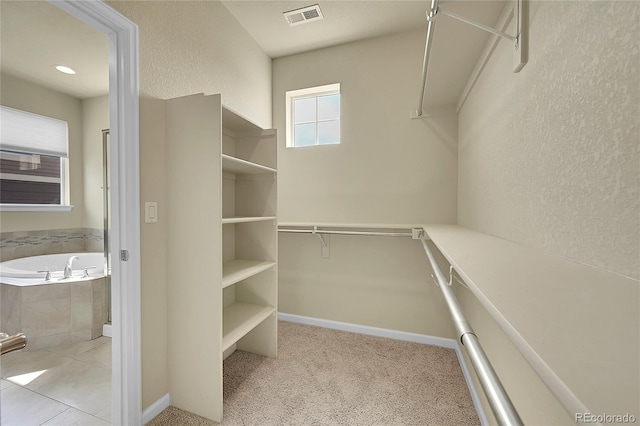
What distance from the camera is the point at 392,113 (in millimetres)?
2348

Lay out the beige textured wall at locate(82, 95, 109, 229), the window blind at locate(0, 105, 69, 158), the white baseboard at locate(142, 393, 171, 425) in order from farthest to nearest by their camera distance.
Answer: the beige textured wall at locate(82, 95, 109, 229) → the window blind at locate(0, 105, 69, 158) → the white baseboard at locate(142, 393, 171, 425)

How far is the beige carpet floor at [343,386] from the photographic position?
4.80 feet

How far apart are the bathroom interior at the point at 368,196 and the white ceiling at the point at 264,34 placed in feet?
0.07

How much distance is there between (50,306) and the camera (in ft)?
7.22

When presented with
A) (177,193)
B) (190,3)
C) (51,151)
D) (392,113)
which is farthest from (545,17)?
(51,151)

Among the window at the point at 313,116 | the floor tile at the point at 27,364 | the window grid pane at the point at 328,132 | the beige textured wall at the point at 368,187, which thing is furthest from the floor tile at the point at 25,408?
the window grid pane at the point at 328,132

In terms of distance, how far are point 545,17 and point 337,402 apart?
2074 mm

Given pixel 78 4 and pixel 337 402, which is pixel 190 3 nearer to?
pixel 78 4

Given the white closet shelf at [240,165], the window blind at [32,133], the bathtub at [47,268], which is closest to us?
the white closet shelf at [240,165]

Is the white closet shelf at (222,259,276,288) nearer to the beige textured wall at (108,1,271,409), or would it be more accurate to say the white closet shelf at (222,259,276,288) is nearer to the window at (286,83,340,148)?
the beige textured wall at (108,1,271,409)

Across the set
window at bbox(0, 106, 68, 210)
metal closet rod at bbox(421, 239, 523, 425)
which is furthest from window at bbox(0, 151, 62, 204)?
metal closet rod at bbox(421, 239, 523, 425)

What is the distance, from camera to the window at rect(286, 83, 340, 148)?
263 centimetres

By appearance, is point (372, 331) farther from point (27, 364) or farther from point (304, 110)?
point (27, 364)

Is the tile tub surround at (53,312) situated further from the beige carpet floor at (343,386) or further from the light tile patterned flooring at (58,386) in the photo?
the beige carpet floor at (343,386)
